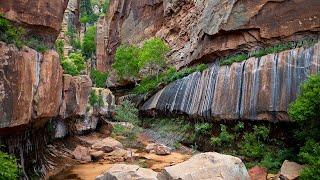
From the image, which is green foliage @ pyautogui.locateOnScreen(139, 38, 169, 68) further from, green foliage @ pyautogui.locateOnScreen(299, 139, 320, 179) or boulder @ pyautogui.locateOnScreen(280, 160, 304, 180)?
green foliage @ pyautogui.locateOnScreen(299, 139, 320, 179)

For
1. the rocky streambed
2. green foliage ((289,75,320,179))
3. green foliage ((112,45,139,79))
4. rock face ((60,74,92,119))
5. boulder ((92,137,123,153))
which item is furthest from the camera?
green foliage ((112,45,139,79))

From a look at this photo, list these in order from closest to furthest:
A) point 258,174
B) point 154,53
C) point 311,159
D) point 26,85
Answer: point 311,159
point 26,85
point 258,174
point 154,53

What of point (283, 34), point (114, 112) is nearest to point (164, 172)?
point (283, 34)

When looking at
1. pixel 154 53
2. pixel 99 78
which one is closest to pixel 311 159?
pixel 154 53

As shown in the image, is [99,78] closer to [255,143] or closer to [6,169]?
[255,143]

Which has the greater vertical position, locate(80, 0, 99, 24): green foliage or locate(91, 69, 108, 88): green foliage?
locate(80, 0, 99, 24): green foliage

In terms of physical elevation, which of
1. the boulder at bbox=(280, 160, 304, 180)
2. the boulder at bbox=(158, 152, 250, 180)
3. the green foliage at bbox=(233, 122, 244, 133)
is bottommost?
the boulder at bbox=(280, 160, 304, 180)

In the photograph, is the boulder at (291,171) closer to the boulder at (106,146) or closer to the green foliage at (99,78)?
the boulder at (106,146)

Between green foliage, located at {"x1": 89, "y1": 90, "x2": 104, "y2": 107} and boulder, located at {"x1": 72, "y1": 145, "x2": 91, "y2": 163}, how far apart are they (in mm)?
8623

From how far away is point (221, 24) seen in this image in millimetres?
30031

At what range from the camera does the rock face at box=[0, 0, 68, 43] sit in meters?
15.8

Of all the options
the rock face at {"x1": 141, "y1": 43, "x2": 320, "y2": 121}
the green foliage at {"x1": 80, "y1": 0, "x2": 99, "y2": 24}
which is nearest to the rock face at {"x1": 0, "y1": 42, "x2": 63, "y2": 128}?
the rock face at {"x1": 141, "y1": 43, "x2": 320, "y2": 121}

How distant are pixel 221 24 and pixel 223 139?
33.1ft

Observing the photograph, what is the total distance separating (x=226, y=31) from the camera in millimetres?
29875
